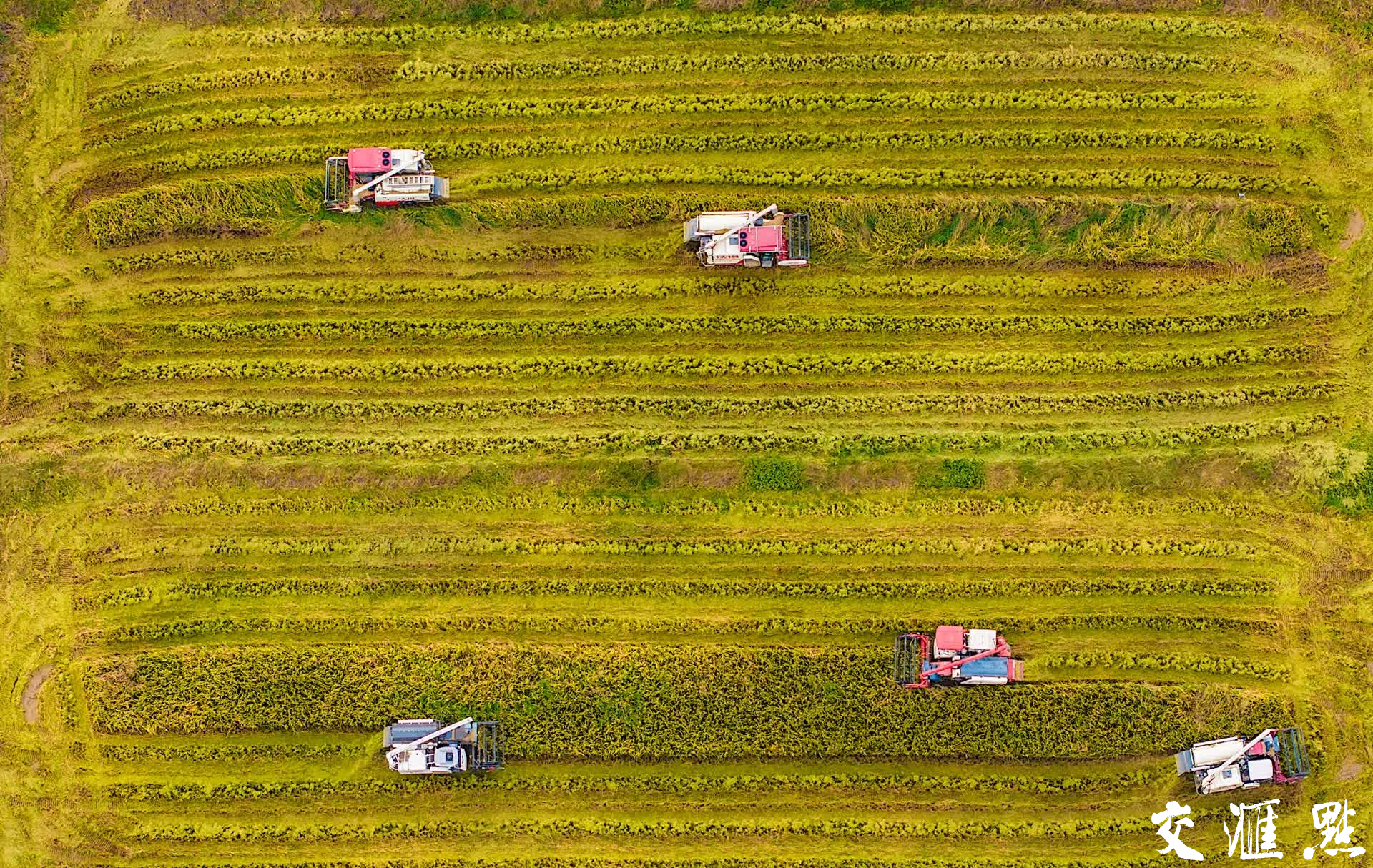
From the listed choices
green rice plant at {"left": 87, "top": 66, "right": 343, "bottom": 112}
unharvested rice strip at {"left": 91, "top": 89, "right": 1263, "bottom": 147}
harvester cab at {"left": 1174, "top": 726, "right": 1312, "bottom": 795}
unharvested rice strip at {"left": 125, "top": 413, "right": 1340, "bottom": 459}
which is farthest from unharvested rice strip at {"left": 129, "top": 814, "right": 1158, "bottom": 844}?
green rice plant at {"left": 87, "top": 66, "right": 343, "bottom": 112}

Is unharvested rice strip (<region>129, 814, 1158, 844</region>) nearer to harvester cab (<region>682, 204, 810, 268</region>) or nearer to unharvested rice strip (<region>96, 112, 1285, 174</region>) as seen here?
harvester cab (<region>682, 204, 810, 268</region>)

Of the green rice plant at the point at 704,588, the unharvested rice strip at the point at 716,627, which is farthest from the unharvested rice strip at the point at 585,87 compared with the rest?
the unharvested rice strip at the point at 716,627

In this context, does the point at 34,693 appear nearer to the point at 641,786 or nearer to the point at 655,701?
the point at 641,786

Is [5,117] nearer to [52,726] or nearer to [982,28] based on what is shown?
[52,726]

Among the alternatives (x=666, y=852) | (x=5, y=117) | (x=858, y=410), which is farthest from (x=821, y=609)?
(x=5, y=117)

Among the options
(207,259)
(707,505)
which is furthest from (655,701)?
(207,259)

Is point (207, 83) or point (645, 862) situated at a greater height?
point (207, 83)
